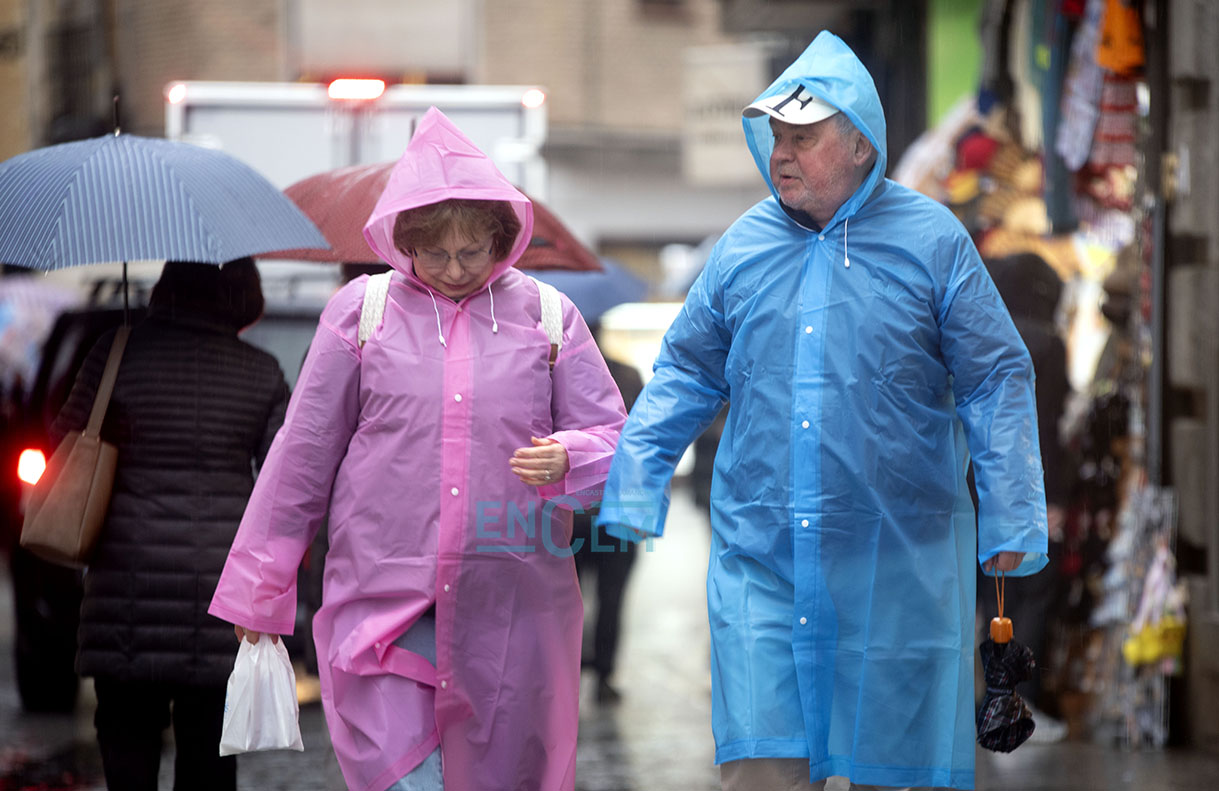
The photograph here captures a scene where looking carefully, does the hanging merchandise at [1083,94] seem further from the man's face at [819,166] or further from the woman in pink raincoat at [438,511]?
the woman in pink raincoat at [438,511]

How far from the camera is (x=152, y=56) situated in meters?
26.3

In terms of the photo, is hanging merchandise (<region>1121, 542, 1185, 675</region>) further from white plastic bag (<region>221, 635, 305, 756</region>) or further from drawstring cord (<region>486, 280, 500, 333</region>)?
white plastic bag (<region>221, 635, 305, 756</region>)

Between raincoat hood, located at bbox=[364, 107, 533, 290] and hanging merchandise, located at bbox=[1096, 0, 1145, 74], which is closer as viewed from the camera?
raincoat hood, located at bbox=[364, 107, 533, 290]

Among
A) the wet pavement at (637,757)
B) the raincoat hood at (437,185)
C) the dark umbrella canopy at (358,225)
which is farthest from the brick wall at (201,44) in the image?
the raincoat hood at (437,185)

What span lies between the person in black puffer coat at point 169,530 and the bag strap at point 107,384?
22 mm

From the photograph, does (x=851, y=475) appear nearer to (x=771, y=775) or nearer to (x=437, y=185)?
(x=771, y=775)

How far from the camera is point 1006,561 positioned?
12.7ft

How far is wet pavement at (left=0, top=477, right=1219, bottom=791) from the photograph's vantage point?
6.66 meters

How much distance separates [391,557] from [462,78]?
2244 centimetres

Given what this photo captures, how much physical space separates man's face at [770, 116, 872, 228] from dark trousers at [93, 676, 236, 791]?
2.17 metres

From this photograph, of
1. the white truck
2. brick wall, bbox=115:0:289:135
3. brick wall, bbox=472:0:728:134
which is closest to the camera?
the white truck

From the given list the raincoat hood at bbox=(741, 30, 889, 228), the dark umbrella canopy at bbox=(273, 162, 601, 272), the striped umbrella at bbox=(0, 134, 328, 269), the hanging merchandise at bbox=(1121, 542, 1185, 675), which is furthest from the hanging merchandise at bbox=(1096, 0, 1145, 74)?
the striped umbrella at bbox=(0, 134, 328, 269)

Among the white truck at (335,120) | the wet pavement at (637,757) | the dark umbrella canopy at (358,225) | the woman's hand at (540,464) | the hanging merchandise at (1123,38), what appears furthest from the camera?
the white truck at (335,120)

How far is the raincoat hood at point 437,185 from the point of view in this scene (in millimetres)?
4121
